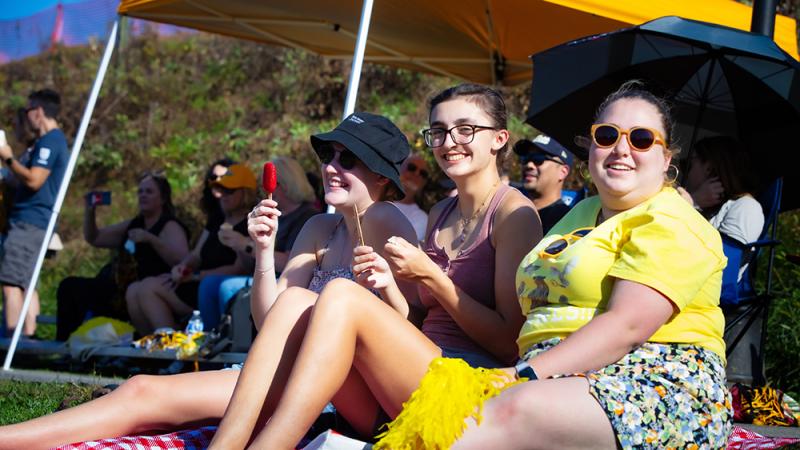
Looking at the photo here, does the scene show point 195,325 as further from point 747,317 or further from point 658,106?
point 658,106

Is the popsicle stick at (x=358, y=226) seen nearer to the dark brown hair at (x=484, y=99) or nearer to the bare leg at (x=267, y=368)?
the bare leg at (x=267, y=368)

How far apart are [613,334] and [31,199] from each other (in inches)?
231

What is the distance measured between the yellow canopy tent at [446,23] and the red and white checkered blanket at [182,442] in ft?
8.43

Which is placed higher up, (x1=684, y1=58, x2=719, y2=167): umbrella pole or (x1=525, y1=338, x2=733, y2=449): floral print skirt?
(x1=684, y1=58, x2=719, y2=167): umbrella pole

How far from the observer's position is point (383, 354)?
2748 mm

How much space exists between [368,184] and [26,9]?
1225 cm

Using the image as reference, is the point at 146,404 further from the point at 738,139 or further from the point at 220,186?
the point at 220,186

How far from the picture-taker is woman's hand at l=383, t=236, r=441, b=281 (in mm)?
3004

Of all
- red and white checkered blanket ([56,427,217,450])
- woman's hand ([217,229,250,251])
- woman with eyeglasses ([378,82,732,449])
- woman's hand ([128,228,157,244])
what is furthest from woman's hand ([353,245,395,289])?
woman's hand ([128,228,157,244])

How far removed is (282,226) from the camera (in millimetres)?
6332

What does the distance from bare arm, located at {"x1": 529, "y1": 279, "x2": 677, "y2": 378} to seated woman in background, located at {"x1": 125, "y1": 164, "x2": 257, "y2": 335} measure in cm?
448

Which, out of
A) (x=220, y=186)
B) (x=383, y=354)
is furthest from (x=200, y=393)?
(x=220, y=186)

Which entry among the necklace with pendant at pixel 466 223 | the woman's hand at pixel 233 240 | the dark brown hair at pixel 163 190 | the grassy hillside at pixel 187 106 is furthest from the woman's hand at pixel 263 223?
the grassy hillside at pixel 187 106

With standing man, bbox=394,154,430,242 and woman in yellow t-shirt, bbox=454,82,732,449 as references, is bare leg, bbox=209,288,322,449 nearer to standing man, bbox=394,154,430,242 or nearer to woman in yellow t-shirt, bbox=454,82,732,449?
woman in yellow t-shirt, bbox=454,82,732,449
